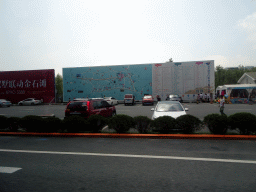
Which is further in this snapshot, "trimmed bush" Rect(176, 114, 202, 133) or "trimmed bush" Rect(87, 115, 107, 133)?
"trimmed bush" Rect(87, 115, 107, 133)

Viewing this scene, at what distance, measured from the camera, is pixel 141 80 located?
36.6 meters

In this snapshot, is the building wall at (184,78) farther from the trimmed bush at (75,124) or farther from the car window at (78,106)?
the trimmed bush at (75,124)

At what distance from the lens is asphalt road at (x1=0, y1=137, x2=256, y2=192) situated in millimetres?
3494

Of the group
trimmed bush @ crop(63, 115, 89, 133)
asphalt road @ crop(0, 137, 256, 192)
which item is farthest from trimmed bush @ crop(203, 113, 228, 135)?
trimmed bush @ crop(63, 115, 89, 133)

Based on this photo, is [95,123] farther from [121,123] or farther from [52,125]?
[52,125]

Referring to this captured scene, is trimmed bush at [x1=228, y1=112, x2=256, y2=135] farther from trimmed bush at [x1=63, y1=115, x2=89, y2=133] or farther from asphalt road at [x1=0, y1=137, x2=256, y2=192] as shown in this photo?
trimmed bush at [x1=63, y1=115, x2=89, y2=133]

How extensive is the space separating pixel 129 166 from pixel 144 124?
3.64 metres

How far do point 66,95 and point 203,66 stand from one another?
2701cm

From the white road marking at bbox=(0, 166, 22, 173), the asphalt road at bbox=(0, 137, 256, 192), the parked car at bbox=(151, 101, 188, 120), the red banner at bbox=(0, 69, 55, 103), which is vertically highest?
the red banner at bbox=(0, 69, 55, 103)

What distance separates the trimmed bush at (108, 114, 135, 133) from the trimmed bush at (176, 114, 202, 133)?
1924 mm

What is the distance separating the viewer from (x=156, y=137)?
7.38m

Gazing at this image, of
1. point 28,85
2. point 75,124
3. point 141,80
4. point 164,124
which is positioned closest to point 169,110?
point 164,124

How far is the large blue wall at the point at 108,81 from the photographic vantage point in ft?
120

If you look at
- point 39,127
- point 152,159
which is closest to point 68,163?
point 152,159
